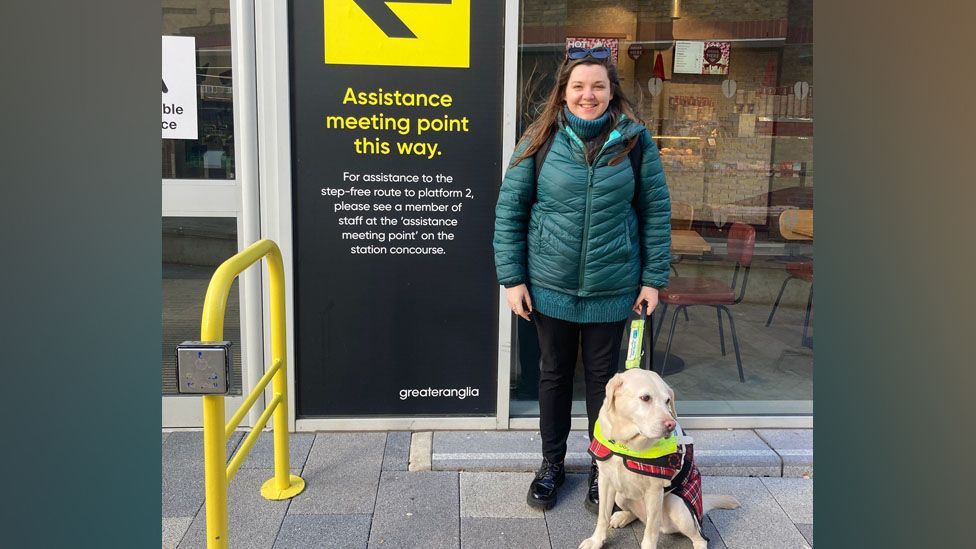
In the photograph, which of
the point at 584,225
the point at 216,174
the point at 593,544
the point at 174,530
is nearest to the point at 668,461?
the point at 593,544

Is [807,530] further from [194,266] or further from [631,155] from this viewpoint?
[194,266]

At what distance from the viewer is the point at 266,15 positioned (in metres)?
3.63

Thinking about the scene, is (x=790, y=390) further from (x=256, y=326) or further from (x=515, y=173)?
(x=256, y=326)

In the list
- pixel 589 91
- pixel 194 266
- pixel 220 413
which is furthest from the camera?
pixel 194 266

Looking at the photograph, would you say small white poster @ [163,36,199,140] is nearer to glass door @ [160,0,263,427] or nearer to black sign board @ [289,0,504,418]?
glass door @ [160,0,263,427]

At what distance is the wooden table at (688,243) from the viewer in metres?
4.72

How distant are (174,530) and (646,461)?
2.03 metres

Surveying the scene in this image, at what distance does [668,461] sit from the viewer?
2666 mm

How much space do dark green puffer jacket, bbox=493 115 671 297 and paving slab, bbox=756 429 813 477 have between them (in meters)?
1.42

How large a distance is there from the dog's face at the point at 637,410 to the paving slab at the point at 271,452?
1.67 m

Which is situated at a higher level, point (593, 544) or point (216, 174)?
point (216, 174)

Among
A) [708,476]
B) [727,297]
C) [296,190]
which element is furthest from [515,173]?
[727,297]

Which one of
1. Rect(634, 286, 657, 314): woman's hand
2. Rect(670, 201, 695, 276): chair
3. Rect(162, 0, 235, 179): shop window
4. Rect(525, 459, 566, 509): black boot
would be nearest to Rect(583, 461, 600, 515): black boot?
Rect(525, 459, 566, 509): black boot

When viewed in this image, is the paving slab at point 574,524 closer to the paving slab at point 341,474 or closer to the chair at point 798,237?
the paving slab at point 341,474
